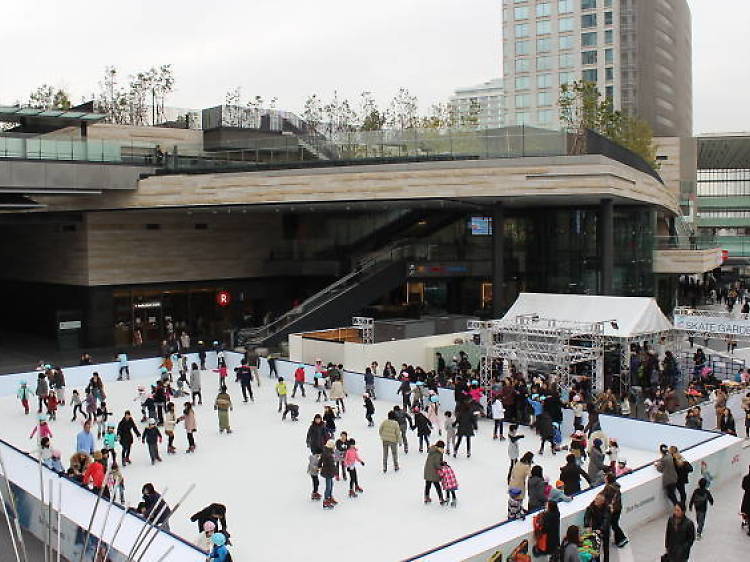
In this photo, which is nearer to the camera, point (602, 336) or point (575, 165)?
point (602, 336)

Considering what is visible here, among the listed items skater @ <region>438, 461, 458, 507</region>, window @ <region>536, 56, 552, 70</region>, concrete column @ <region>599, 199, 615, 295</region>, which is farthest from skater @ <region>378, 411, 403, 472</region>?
window @ <region>536, 56, 552, 70</region>

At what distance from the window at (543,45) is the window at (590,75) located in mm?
5778

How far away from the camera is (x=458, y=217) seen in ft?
144

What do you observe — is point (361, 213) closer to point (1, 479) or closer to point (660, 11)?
point (1, 479)

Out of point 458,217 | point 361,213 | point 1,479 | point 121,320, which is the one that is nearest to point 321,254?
point 361,213

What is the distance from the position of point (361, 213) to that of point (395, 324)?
14.7m

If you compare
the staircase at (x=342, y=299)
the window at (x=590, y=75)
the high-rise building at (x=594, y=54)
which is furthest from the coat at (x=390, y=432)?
the window at (x=590, y=75)

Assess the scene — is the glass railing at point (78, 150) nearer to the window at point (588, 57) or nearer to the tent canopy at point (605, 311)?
the tent canopy at point (605, 311)

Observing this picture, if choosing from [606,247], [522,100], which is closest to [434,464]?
[606,247]

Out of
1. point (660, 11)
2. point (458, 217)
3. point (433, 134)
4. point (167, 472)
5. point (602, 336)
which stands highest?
point (660, 11)

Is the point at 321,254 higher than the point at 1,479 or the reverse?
higher

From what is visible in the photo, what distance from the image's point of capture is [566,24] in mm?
95500

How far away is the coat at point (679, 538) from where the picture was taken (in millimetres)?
10500

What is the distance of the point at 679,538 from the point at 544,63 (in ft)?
308
